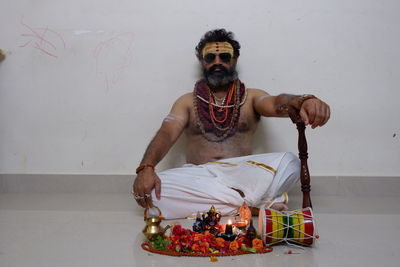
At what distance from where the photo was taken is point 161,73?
152 inches

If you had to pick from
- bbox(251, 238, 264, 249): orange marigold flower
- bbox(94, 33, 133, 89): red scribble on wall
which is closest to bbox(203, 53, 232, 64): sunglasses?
bbox(94, 33, 133, 89): red scribble on wall

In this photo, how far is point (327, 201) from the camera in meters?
3.49

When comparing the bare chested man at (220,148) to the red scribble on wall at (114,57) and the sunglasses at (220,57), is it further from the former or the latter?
the red scribble on wall at (114,57)

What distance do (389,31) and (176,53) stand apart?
1.99m

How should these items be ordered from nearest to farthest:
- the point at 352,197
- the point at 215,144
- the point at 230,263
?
the point at 230,263
the point at 215,144
the point at 352,197

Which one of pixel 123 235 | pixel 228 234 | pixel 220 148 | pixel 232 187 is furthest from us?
pixel 220 148

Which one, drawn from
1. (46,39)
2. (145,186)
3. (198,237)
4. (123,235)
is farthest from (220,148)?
(46,39)

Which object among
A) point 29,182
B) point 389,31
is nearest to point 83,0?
point 29,182

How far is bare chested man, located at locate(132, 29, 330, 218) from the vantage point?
2.82 metres

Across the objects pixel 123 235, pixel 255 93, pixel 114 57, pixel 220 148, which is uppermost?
pixel 114 57

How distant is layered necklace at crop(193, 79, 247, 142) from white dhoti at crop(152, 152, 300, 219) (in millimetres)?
425

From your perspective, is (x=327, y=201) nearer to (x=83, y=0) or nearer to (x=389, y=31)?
(x=389, y=31)

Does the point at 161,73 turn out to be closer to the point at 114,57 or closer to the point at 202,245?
the point at 114,57

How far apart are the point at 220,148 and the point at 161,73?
1028 millimetres
